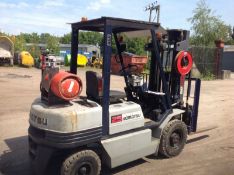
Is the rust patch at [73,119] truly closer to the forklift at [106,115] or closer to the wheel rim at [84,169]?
the forklift at [106,115]

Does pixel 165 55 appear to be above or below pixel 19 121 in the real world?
above

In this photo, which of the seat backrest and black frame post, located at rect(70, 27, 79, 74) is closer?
the seat backrest

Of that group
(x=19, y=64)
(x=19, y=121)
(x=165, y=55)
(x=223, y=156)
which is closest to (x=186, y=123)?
(x=223, y=156)

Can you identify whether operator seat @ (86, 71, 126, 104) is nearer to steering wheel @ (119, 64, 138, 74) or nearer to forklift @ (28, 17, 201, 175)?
forklift @ (28, 17, 201, 175)

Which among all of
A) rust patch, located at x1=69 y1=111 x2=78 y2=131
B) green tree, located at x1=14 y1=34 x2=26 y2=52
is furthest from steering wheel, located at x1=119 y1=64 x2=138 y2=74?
green tree, located at x1=14 y1=34 x2=26 y2=52

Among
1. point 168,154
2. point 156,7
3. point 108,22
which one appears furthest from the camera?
point 156,7

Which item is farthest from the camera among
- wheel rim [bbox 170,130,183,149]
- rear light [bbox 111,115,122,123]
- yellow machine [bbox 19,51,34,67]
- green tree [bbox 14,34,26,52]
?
green tree [bbox 14,34,26,52]

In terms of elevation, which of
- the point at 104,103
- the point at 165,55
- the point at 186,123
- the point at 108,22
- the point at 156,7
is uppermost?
the point at 156,7

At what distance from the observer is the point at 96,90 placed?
5.14 m

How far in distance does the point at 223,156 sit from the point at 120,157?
2.27 meters

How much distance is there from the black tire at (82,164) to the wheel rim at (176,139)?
1735 mm

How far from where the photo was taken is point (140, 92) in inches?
245

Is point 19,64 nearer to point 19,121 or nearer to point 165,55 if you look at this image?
point 19,121

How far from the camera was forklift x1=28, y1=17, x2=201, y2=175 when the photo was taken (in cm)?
460
